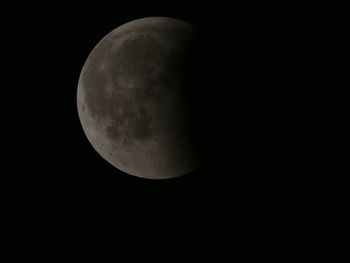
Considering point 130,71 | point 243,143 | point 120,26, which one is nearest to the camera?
point 130,71

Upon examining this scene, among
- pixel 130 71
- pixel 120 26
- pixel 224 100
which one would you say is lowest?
pixel 224 100

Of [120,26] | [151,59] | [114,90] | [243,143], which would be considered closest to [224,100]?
[243,143]

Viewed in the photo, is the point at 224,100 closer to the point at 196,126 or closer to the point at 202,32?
the point at 196,126

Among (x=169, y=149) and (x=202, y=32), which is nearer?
(x=169, y=149)

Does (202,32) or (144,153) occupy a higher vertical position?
(202,32)

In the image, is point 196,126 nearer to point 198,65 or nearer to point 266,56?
point 198,65

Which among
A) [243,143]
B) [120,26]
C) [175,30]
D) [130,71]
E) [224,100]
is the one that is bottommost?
[243,143]

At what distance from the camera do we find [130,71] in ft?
18.4

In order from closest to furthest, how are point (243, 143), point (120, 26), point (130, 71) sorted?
1. point (130, 71)
2. point (243, 143)
3. point (120, 26)

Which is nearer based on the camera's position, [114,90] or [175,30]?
[114,90]

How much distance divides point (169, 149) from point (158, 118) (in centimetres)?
53

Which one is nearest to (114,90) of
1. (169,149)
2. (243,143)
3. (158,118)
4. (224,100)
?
(158,118)

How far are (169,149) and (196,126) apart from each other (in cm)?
51

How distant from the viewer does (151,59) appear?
5.62 metres
